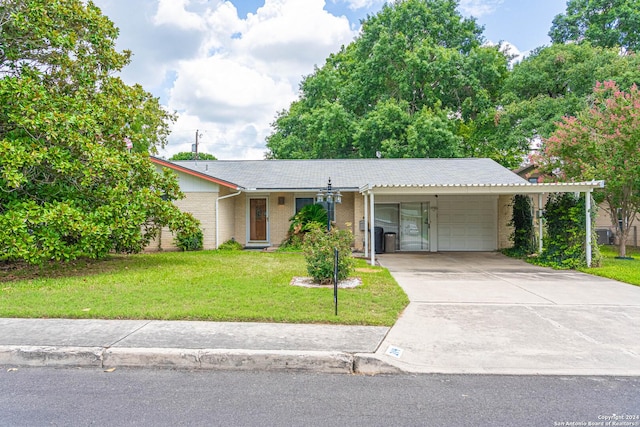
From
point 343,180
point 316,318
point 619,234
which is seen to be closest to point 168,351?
point 316,318

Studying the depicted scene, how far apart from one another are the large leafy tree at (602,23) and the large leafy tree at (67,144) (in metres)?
27.9

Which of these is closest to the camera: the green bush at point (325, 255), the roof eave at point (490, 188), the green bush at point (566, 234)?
the green bush at point (325, 255)

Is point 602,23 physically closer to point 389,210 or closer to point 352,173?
point 352,173

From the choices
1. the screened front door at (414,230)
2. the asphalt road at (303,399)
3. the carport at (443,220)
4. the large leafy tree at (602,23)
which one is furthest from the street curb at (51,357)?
the large leafy tree at (602,23)

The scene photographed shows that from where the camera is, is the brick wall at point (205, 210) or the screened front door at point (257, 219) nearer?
the brick wall at point (205, 210)

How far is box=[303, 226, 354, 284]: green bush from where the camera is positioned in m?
7.88

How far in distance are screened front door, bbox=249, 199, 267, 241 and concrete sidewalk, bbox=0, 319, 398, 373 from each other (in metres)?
11.0

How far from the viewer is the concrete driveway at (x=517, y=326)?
4.07 m

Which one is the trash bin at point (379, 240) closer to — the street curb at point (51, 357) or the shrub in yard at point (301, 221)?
the shrub in yard at point (301, 221)

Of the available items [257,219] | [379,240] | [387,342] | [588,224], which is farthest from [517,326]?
[257,219]

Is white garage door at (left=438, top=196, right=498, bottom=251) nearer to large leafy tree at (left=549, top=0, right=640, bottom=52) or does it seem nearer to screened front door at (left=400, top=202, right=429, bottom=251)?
screened front door at (left=400, top=202, right=429, bottom=251)

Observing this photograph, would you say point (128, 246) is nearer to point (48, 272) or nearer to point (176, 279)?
point (48, 272)

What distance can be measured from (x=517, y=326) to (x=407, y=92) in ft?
76.0

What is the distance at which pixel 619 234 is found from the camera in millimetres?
13828
